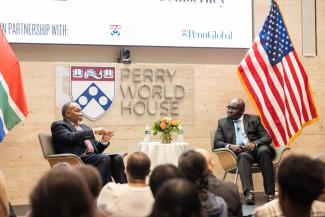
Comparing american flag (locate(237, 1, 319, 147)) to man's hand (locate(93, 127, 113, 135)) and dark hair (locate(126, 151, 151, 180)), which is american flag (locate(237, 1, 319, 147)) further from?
dark hair (locate(126, 151, 151, 180))

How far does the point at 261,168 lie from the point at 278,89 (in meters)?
0.92

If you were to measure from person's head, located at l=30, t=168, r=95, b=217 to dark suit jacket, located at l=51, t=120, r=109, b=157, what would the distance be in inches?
184

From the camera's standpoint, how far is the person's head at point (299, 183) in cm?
219

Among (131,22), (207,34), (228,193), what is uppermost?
(131,22)

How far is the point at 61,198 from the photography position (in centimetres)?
163

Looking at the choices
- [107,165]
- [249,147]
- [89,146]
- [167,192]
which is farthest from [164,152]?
[167,192]

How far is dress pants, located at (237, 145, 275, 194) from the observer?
653 cm

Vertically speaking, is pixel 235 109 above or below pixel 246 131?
above

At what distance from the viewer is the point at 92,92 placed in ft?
24.3

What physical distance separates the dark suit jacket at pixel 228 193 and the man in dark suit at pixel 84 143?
10.2 ft

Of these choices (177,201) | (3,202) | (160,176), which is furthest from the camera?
(3,202)

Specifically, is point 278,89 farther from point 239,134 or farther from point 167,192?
point 167,192

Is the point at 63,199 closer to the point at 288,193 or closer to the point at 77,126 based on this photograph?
the point at 288,193

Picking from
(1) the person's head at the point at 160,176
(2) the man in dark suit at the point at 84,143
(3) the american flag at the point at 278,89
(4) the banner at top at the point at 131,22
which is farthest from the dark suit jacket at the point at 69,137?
(1) the person's head at the point at 160,176
